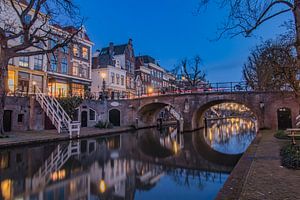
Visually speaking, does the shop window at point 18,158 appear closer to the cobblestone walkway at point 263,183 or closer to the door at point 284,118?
the cobblestone walkway at point 263,183

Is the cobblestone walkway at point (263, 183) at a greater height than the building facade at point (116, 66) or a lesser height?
lesser

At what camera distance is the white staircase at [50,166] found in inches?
308

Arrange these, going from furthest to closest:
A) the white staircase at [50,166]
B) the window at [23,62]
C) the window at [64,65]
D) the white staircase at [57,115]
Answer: the window at [64,65]
the window at [23,62]
the white staircase at [57,115]
the white staircase at [50,166]

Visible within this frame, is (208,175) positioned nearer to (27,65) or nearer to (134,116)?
(134,116)

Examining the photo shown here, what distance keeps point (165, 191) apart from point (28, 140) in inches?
457

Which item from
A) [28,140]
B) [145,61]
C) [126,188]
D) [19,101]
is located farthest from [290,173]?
[145,61]

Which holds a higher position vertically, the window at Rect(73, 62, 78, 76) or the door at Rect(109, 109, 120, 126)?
the window at Rect(73, 62, 78, 76)

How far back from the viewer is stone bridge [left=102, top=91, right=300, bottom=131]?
23.1 metres

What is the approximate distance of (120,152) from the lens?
1400cm

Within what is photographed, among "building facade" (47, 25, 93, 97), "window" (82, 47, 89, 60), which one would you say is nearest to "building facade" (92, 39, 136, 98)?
"building facade" (47, 25, 93, 97)

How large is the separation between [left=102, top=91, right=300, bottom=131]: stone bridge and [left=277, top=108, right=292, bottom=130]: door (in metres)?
0.26

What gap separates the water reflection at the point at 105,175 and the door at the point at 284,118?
1399 centimetres

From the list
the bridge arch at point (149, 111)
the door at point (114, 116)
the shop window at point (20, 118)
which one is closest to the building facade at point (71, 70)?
the door at point (114, 116)

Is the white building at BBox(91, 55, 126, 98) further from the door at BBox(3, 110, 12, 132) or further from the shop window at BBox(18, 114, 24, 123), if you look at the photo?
the door at BBox(3, 110, 12, 132)
